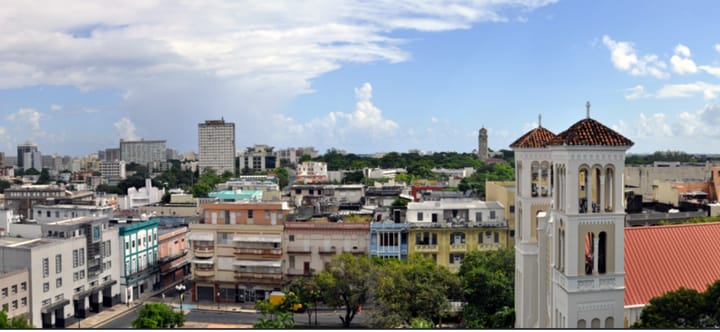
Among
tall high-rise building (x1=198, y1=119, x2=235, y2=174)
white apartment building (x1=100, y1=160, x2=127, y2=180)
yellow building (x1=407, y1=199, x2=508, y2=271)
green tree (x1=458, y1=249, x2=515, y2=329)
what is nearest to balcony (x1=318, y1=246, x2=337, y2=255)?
yellow building (x1=407, y1=199, x2=508, y2=271)

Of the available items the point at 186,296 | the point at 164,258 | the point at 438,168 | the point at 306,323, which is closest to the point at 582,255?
the point at 306,323

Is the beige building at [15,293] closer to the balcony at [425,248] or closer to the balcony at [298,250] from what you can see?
the balcony at [298,250]

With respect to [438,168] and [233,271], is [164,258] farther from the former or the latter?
[438,168]

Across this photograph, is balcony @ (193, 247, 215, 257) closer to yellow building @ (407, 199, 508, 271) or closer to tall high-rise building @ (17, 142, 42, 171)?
yellow building @ (407, 199, 508, 271)

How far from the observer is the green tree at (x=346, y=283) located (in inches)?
1270

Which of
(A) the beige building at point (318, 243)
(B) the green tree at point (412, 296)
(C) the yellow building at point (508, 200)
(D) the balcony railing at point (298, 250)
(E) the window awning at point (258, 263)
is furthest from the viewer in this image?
(D) the balcony railing at point (298, 250)

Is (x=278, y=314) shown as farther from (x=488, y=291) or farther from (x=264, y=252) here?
(x=264, y=252)

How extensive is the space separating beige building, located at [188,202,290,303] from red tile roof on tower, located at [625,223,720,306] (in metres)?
24.7

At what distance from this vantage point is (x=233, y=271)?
4119 cm

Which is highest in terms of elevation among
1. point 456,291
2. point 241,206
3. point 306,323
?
point 241,206

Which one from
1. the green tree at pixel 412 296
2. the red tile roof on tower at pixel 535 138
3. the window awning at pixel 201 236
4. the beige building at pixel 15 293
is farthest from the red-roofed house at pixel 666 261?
the window awning at pixel 201 236

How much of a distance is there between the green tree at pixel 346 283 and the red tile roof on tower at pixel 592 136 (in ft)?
55.9

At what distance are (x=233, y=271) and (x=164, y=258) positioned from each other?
9.07 meters

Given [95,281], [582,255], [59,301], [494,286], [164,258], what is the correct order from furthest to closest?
[164,258], [95,281], [59,301], [494,286], [582,255]
